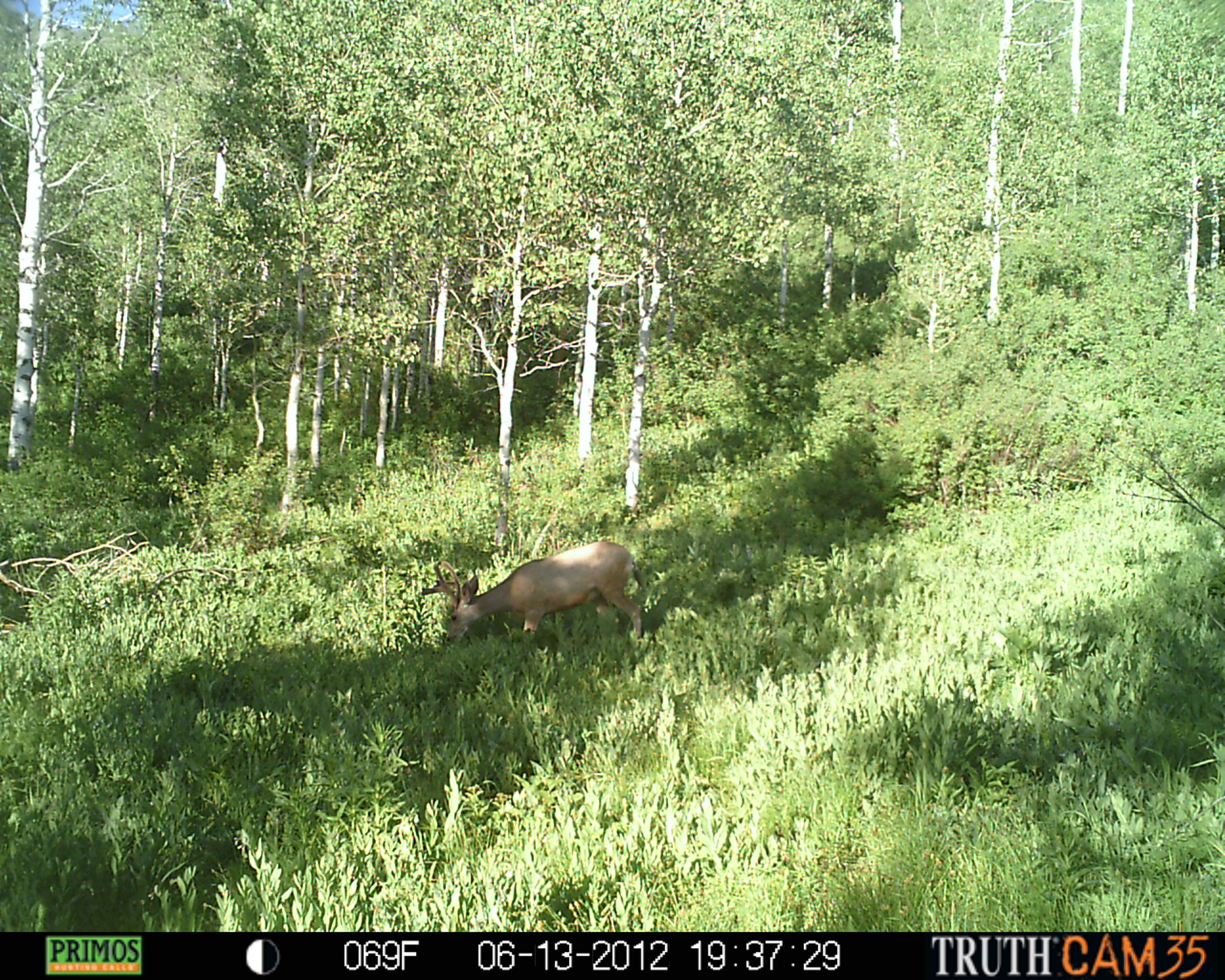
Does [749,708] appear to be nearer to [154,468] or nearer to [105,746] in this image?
[105,746]

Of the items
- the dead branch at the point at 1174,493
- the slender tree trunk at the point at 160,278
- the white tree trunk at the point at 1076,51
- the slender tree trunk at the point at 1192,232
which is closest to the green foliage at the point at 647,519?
the slender tree trunk at the point at 1192,232

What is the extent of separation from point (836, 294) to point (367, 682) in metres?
32.6

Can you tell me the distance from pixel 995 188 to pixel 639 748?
1063 inches

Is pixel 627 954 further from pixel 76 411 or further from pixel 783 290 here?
pixel 783 290

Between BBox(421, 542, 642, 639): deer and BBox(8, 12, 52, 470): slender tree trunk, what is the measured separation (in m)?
13.2

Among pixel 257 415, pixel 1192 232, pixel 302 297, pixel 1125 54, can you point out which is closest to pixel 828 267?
pixel 1192 232

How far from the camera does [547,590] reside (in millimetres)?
9133

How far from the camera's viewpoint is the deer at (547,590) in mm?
9047

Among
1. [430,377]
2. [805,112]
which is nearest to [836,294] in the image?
Result: [805,112]

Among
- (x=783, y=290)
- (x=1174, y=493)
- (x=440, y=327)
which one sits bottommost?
(x=1174, y=493)

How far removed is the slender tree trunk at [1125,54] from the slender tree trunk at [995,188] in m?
16.4

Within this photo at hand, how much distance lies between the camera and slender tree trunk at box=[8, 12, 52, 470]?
54.9 feet

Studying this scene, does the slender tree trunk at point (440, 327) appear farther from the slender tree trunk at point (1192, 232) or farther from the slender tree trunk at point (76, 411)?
the slender tree trunk at point (1192, 232)


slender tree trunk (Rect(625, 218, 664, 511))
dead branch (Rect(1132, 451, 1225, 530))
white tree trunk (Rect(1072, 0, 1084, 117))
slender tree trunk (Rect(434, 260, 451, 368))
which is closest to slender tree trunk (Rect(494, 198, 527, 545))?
slender tree trunk (Rect(625, 218, 664, 511))
